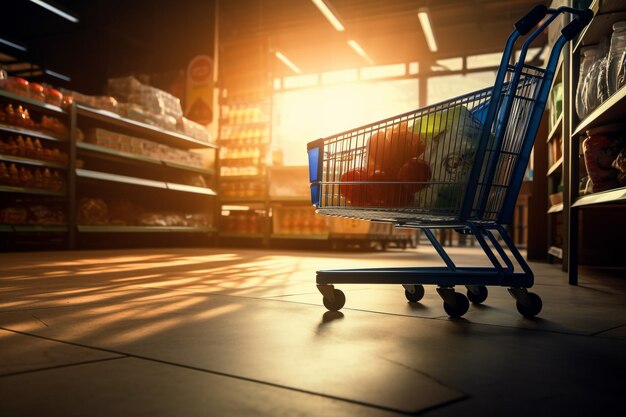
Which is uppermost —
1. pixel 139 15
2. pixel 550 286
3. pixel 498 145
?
pixel 139 15

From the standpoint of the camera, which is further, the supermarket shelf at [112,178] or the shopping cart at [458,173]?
the supermarket shelf at [112,178]

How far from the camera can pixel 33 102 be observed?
498 centimetres

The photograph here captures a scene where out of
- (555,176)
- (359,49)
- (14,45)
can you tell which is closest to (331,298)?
(555,176)

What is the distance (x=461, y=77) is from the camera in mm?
12148

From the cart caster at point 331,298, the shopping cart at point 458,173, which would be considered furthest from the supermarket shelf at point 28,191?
the cart caster at point 331,298

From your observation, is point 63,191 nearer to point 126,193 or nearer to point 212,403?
point 126,193

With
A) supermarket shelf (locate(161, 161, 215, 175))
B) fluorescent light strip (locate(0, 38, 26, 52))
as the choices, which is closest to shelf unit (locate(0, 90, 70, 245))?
supermarket shelf (locate(161, 161, 215, 175))

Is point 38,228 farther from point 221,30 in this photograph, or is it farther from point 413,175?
point 221,30

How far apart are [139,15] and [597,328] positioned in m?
9.99

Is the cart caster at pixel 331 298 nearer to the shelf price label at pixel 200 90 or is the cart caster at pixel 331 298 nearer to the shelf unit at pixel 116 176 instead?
the shelf unit at pixel 116 176

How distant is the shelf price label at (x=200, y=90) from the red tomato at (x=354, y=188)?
274 inches

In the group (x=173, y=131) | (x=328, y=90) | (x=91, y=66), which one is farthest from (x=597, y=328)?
(x=328, y=90)

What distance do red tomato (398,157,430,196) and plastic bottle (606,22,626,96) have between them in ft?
3.65

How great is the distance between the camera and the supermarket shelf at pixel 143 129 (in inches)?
221
